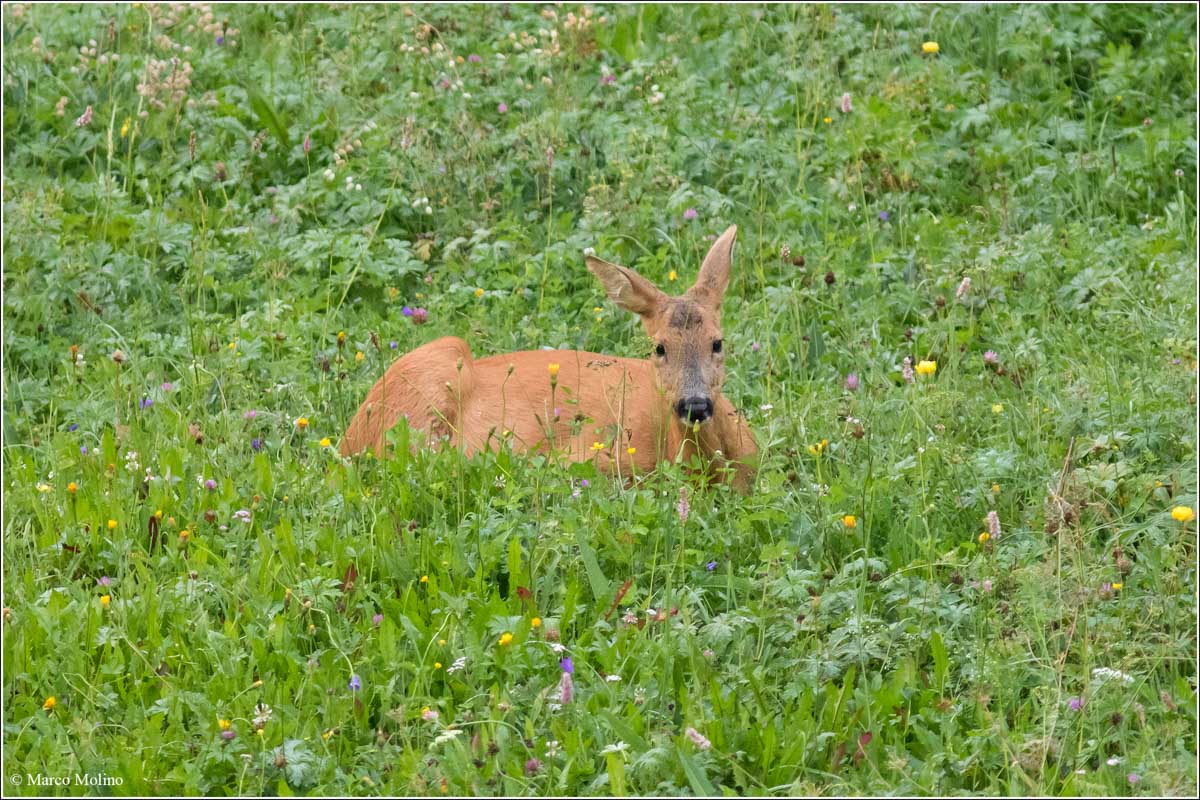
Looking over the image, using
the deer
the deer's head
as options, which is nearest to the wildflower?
the deer

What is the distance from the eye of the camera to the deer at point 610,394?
6.32 meters

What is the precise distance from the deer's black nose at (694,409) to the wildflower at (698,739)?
7.28 ft

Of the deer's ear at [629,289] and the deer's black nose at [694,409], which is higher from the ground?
the deer's ear at [629,289]

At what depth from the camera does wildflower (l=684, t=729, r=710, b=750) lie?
3965mm

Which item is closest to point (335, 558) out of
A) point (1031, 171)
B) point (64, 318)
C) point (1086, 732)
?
point (1086, 732)

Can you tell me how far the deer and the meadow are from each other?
0.21 metres

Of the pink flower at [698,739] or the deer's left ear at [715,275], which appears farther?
the deer's left ear at [715,275]

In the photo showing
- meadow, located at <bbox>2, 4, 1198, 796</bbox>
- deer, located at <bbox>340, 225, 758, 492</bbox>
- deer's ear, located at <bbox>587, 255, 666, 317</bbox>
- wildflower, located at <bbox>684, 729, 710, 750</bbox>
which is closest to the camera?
wildflower, located at <bbox>684, 729, 710, 750</bbox>

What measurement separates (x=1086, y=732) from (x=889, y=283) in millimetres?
3817

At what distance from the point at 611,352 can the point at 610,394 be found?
2.75 feet

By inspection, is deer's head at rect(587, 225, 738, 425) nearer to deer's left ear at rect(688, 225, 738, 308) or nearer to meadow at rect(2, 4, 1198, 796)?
deer's left ear at rect(688, 225, 738, 308)

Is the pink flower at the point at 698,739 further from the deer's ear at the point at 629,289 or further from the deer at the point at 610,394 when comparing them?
the deer's ear at the point at 629,289

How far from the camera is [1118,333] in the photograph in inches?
270

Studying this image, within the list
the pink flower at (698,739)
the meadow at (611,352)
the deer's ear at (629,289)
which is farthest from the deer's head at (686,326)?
the pink flower at (698,739)
